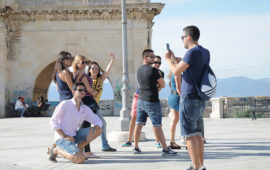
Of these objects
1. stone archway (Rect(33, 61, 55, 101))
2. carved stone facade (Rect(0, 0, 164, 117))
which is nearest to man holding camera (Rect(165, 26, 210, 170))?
carved stone facade (Rect(0, 0, 164, 117))

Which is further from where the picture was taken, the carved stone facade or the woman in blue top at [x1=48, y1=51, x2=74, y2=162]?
the carved stone facade

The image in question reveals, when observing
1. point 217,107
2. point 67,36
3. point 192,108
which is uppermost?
point 67,36

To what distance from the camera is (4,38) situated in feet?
92.3

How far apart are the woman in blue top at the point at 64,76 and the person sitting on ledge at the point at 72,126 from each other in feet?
1.29

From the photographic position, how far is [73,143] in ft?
26.1

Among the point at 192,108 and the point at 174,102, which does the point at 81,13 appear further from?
the point at 192,108

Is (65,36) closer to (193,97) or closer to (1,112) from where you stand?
(1,112)

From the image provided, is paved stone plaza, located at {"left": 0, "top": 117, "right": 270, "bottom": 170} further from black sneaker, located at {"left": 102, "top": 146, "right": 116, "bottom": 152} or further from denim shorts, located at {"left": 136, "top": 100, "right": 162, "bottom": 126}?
denim shorts, located at {"left": 136, "top": 100, "right": 162, "bottom": 126}

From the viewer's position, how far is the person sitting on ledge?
311 inches

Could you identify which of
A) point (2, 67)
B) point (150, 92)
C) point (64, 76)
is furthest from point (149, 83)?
point (2, 67)

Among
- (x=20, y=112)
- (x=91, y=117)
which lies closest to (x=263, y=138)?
(x=91, y=117)

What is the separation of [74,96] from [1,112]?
69.4ft

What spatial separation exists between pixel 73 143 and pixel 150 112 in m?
1.56

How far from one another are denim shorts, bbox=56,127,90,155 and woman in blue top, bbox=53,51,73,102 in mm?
718
